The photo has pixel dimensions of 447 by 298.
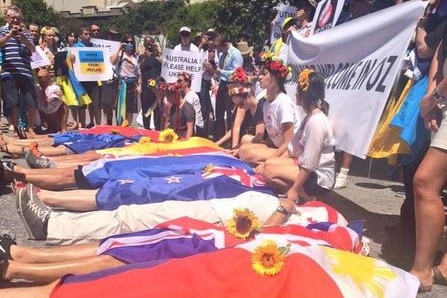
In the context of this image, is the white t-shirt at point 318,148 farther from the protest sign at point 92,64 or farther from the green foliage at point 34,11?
the green foliage at point 34,11

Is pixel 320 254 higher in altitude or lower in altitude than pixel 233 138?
higher

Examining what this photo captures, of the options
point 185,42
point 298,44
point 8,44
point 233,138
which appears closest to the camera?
point 298,44

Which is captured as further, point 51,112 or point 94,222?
point 51,112

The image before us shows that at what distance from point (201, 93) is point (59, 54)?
2655mm

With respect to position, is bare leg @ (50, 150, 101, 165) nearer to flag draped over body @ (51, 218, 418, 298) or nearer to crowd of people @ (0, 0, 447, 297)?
crowd of people @ (0, 0, 447, 297)

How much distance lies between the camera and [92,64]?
10.1 m

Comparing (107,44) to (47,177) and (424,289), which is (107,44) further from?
(424,289)

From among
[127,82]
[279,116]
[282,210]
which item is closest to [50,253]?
[282,210]

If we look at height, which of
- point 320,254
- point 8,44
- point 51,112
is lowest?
point 51,112

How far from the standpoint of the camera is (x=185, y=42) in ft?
31.8

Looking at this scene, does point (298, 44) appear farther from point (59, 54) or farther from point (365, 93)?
point (59, 54)

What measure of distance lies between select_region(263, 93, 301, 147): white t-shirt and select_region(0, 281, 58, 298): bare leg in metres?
3.50

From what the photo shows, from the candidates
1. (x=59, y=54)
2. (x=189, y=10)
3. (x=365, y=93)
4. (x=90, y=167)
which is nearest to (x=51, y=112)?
(x=59, y=54)

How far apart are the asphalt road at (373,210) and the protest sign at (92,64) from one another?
335 centimetres
